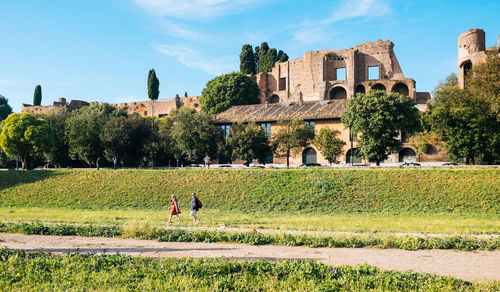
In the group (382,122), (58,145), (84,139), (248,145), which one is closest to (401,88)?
(382,122)

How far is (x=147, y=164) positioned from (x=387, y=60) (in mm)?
47911

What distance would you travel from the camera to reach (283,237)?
14.3 m

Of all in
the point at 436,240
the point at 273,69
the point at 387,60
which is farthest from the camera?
the point at 273,69

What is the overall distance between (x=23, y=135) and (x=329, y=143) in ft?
117

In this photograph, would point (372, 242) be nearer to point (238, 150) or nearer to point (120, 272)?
point (120, 272)

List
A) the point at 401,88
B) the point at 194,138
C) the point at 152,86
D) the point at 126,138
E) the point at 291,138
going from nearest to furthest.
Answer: the point at 291,138 < the point at 194,138 < the point at 126,138 < the point at 401,88 < the point at 152,86

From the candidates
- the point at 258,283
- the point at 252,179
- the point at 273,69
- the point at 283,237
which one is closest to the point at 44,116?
the point at 252,179

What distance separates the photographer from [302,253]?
12602mm

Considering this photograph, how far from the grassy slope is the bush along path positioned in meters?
12.5

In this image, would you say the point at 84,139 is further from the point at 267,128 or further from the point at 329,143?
the point at 329,143

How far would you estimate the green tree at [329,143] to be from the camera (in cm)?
4728

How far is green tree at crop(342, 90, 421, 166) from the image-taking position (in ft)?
130

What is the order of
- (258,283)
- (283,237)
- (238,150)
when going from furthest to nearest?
(238,150) < (283,237) < (258,283)

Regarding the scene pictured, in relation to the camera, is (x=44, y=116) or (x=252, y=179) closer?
(x=252, y=179)
